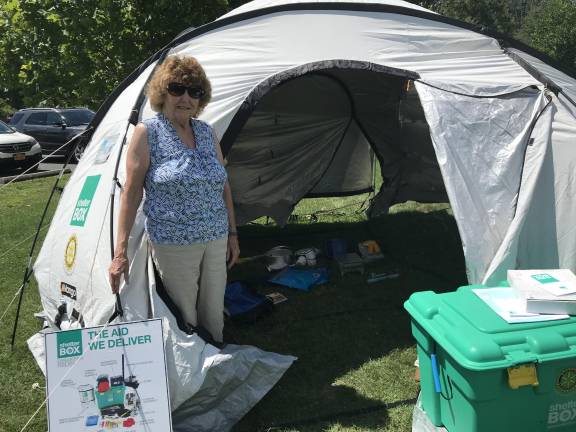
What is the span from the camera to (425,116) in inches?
135

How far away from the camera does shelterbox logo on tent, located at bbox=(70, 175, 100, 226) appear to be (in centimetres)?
320

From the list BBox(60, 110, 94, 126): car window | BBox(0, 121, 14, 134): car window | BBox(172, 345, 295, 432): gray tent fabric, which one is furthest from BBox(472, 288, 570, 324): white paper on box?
BBox(60, 110, 94, 126): car window

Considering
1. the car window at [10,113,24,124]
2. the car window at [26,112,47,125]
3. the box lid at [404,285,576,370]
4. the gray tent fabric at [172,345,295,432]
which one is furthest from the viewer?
the car window at [10,113,24,124]

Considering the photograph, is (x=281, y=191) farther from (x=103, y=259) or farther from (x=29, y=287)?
(x=103, y=259)

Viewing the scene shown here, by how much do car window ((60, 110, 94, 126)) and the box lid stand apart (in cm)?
1257

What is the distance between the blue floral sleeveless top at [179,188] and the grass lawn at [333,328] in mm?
1104

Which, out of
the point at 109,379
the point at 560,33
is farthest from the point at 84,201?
the point at 560,33

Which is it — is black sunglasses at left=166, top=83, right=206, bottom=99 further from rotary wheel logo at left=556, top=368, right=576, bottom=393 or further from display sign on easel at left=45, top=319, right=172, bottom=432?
rotary wheel logo at left=556, top=368, right=576, bottom=393

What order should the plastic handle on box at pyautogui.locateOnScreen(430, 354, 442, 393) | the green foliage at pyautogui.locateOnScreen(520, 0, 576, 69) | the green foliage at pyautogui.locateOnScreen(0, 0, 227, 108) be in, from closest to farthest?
1. the plastic handle on box at pyautogui.locateOnScreen(430, 354, 442, 393)
2. the green foliage at pyautogui.locateOnScreen(0, 0, 227, 108)
3. the green foliage at pyautogui.locateOnScreen(520, 0, 576, 69)

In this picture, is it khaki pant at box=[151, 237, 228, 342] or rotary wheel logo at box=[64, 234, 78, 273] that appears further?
rotary wheel logo at box=[64, 234, 78, 273]

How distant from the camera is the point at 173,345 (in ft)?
8.77

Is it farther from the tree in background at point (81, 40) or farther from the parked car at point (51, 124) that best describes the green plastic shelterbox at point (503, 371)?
the parked car at point (51, 124)

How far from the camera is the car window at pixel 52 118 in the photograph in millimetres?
13086

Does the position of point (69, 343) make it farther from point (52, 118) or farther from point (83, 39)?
point (52, 118)
